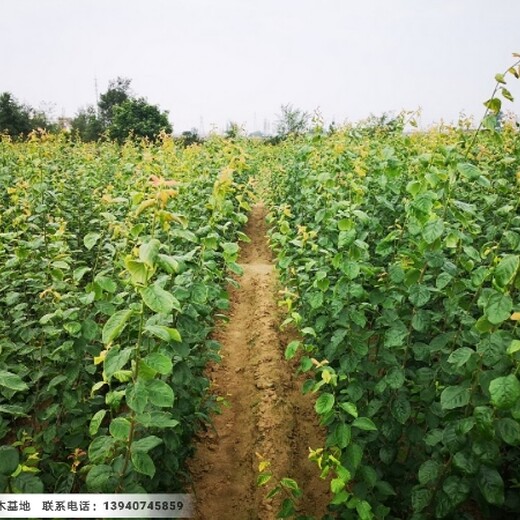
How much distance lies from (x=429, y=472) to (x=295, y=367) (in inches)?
112

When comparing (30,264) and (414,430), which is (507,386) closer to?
(414,430)

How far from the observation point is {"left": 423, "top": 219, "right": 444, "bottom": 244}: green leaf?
247 centimetres

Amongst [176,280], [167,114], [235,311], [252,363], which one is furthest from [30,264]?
[167,114]

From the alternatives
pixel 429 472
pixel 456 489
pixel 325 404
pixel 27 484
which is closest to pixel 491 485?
pixel 456 489

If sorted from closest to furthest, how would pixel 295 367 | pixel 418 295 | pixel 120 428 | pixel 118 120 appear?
pixel 120 428 < pixel 418 295 < pixel 295 367 < pixel 118 120

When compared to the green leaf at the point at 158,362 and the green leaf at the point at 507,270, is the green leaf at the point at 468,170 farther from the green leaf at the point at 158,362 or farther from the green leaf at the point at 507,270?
the green leaf at the point at 158,362

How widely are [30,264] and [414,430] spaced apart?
3.26m

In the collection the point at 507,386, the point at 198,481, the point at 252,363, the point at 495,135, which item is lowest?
the point at 198,481

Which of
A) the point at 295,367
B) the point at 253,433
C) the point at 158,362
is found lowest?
the point at 253,433

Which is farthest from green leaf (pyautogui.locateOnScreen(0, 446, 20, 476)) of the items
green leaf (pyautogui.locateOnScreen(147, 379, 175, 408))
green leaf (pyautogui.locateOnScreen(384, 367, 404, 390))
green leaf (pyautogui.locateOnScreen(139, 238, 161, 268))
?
green leaf (pyautogui.locateOnScreen(384, 367, 404, 390))

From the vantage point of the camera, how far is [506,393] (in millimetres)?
1864

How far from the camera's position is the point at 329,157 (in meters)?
5.61

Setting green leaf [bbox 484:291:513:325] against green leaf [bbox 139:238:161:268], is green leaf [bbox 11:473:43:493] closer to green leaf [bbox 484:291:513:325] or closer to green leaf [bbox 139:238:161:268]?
green leaf [bbox 139:238:161:268]

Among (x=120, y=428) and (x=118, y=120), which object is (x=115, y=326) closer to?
(x=120, y=428)
